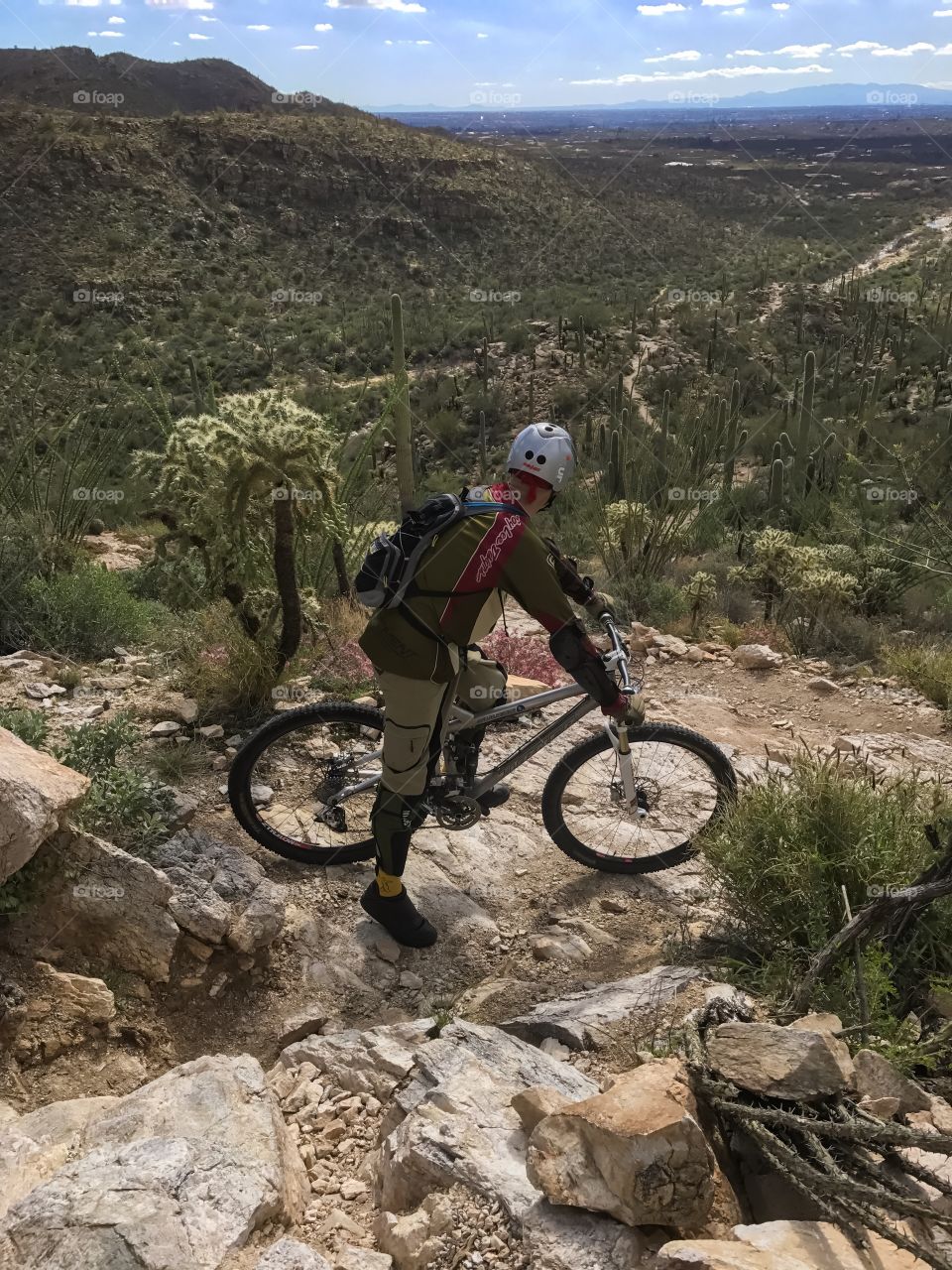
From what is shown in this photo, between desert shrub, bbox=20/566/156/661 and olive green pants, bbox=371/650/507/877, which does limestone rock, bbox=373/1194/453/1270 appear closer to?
olive green pants, bbox=371/650/507/877

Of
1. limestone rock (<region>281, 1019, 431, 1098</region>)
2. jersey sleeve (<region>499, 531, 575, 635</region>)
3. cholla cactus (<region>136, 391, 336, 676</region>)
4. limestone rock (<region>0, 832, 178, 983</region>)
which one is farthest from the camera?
cholla cactus (<region>136, 391, 336, 676</region>)

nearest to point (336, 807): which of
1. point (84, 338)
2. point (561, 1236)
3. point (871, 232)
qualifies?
point (561, 1236)

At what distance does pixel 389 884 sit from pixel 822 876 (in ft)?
5.08

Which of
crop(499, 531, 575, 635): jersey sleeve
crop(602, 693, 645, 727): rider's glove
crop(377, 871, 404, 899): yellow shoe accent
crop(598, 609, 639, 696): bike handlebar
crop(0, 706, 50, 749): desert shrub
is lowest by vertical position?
crop(377, 871, 404, 899): yellow shoe accent

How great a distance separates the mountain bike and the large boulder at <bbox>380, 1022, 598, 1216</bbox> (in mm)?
1203

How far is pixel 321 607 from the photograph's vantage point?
20.0 ft

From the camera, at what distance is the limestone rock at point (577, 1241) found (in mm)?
1779

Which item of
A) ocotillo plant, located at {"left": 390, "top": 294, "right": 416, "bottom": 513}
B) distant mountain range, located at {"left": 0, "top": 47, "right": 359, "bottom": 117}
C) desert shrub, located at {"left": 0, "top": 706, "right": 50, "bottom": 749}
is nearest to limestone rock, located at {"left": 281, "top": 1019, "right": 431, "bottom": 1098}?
desert shrub, located at {"left": 0, "top": 706, "right": 50, "bottom": 749}

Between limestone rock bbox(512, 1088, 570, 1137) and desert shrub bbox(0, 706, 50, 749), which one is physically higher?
desert shrub bbox(0, 706, 50, 749)

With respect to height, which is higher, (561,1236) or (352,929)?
(561,1236)

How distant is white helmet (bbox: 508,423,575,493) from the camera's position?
2.94 metres

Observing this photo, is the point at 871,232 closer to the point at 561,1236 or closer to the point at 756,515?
the point at 756,515

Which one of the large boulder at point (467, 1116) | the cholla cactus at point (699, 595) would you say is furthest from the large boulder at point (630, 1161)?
the cholla cactus at point (699, 595)

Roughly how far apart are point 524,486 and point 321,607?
3.33m
